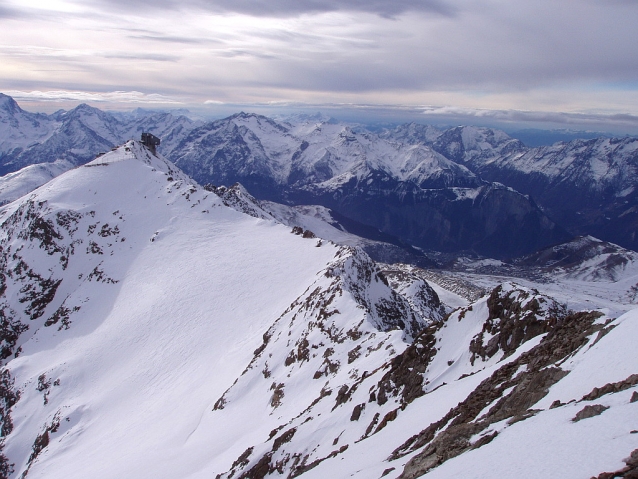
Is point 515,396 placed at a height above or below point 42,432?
above

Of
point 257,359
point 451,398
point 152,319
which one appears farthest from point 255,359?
point 451,398

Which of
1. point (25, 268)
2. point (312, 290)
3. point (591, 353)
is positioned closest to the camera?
point (591, 353)

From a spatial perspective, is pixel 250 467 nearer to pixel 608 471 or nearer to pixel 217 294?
pixel 608 471

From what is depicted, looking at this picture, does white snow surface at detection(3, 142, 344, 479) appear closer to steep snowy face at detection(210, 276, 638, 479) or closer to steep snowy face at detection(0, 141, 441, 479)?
steep snowy face at detection(0, 141, 441, 479)

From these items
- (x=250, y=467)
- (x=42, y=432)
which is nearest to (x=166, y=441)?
(x=250, y=467)

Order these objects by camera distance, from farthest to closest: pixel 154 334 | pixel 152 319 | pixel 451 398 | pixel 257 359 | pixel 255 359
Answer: pixel 152 319 < pixel 154 334 < pixel 255 359 < pixel 257 359 < pixel 451 398

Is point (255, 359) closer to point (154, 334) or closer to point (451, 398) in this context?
point (154, 334)

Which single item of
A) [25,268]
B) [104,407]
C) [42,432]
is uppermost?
[25,268]

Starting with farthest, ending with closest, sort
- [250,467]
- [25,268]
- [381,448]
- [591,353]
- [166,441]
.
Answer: [25,268]
[166,441]
[250,467]
[381,448]
[591,353]
